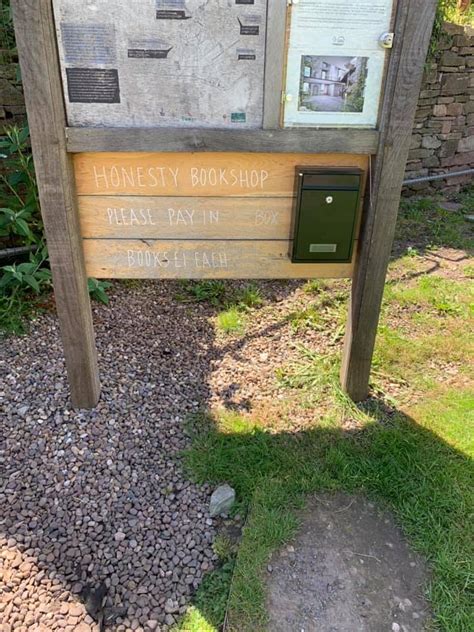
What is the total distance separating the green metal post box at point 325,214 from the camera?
240 cm

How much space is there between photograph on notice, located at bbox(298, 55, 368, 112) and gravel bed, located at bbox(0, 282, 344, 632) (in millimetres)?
1603

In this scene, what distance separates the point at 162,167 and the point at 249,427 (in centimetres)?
141

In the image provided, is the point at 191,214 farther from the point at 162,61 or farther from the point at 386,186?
the point at 386,186

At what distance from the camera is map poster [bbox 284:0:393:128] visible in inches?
84.7

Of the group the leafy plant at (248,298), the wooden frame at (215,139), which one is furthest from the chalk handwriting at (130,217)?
the leafy plant at (248,298)

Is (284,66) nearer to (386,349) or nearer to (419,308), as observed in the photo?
(386,349)

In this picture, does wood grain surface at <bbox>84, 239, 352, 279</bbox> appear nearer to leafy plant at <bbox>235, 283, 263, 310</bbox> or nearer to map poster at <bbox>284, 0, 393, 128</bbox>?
map poster at <bbox>284, 0, 393, 128</bbox>

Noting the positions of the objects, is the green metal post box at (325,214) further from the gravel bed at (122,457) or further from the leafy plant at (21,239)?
the leafy plant at (21,239)

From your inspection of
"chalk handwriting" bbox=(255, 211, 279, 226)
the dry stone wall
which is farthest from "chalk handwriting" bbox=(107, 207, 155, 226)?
the dry stone wall

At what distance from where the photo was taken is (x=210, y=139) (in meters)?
2.30

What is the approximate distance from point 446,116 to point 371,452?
18.9ft

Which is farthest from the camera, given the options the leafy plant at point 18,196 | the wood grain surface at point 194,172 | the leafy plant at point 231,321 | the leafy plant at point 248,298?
the leafy plant at point 248,298

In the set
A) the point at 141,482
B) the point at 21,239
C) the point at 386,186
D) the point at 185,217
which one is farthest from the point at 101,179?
the point at 21,239

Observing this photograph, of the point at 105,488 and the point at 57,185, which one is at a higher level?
the point at 57,185
